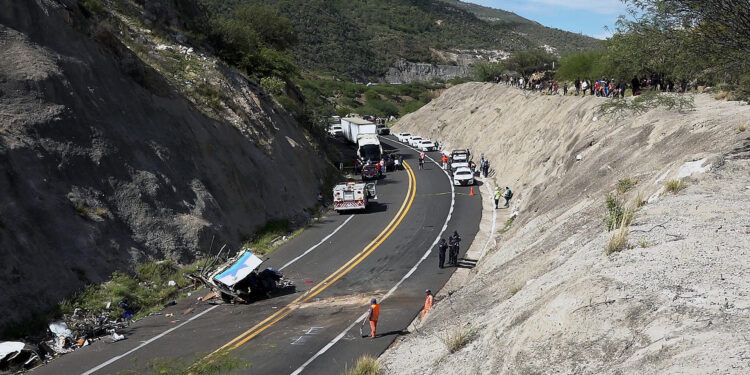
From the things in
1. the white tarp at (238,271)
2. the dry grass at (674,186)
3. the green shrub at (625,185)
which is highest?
the dry grass at (674,186)

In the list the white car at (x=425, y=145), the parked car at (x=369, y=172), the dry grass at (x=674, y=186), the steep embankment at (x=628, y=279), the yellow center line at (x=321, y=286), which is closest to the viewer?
the steep embankment at (x=628, y=279)

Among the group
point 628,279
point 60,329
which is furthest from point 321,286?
point 628,279

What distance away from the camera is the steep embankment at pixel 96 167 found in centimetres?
2186

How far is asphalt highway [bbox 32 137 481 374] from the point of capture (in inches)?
688

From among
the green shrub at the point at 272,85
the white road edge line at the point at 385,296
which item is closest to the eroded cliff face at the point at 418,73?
the green shrub at the point at 272,85

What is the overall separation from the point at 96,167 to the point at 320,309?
11486 mm

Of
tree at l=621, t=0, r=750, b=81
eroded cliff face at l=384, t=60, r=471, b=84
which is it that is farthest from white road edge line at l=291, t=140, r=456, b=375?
eroded cliff face at l=384, t=60, r=471, b=84

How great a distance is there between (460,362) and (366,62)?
478ft

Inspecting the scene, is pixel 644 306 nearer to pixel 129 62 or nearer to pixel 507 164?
pixel 129 62

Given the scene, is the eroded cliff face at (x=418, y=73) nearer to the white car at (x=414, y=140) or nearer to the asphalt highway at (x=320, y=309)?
the white car at (x=414, y=140)

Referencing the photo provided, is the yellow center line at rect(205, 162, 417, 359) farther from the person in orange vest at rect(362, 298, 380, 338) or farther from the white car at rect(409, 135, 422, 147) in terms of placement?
the white car at rect(409, 135, 422, 147)

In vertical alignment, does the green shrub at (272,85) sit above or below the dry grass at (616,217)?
above

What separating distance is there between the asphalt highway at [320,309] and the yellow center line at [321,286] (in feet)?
0.13

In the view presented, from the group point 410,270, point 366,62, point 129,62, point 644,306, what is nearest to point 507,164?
point 410,270
